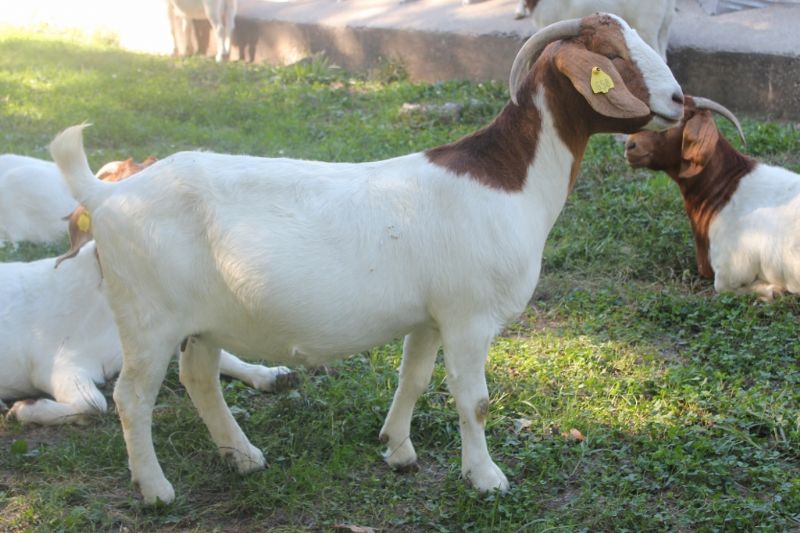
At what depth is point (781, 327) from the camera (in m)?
5.57

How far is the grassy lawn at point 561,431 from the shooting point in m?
4.06

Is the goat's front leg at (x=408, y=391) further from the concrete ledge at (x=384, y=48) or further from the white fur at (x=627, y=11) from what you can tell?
the concrete ledge at (x=384, y=48)

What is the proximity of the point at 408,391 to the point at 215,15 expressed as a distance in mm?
9767

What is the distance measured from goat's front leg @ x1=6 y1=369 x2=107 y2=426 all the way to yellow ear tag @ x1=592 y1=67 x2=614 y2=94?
272 cm

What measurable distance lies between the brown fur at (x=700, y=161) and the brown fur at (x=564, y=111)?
246 centimetres

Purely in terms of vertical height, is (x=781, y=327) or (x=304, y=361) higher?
(x=304, y=361)

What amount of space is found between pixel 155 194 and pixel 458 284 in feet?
3.78

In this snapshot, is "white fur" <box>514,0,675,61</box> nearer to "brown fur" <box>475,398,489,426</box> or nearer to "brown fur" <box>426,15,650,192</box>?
"brown fur" <box>426,15,650,192</box>

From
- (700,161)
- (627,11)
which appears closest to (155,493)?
(700,161)

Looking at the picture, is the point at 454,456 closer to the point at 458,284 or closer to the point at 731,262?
the point at 458,284

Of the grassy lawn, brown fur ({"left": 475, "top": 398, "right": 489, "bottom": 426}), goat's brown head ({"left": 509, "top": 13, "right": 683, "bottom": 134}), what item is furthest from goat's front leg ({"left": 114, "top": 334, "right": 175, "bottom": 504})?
goat's brown head ({"left": 509, "top": 13, "right": 683, "bottom": 134})

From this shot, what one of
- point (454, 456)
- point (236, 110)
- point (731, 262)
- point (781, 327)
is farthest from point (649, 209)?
point (236, 110)

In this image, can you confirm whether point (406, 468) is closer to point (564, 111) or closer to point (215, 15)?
point (564, 111)

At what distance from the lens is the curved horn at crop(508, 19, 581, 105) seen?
3963 millimetres
